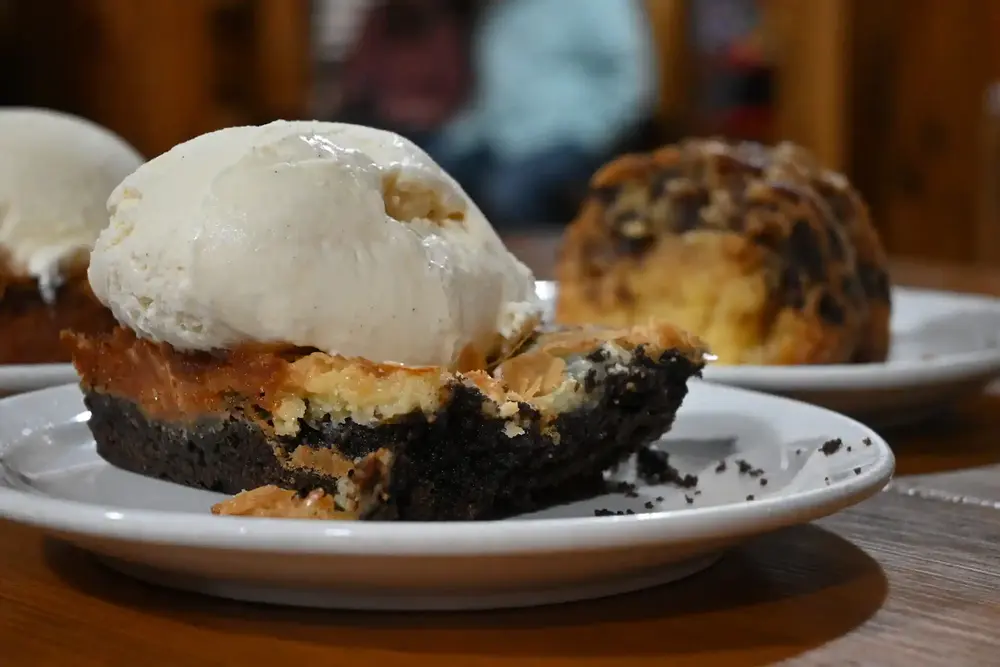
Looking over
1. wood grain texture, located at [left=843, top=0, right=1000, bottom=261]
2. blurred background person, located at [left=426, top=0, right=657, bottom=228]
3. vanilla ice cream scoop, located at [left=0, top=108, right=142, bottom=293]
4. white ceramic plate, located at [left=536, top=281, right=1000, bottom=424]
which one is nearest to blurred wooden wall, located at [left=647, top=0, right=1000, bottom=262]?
wood grain texture, located at [left=843, top=0, right=1000, bottom=261]

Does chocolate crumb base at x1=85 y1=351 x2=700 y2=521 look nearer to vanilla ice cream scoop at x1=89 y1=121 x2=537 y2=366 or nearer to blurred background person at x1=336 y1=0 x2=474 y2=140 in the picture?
vanilla ice cream scoop at x1=89 y1=121 x2=537 y2=366

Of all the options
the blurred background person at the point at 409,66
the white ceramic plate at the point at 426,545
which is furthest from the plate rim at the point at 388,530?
the blurred background person at the point at 409,66

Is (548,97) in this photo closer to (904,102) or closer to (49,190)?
(904,102)

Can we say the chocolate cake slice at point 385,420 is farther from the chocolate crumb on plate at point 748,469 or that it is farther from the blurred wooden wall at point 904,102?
the blurred wooden wall at point 904,102

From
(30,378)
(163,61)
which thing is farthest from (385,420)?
(163,61)

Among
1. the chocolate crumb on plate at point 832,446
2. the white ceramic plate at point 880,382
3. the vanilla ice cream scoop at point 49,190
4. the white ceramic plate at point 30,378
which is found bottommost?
the white ceramic plate at point 30,378

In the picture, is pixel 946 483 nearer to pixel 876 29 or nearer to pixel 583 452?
pixel 583 452
